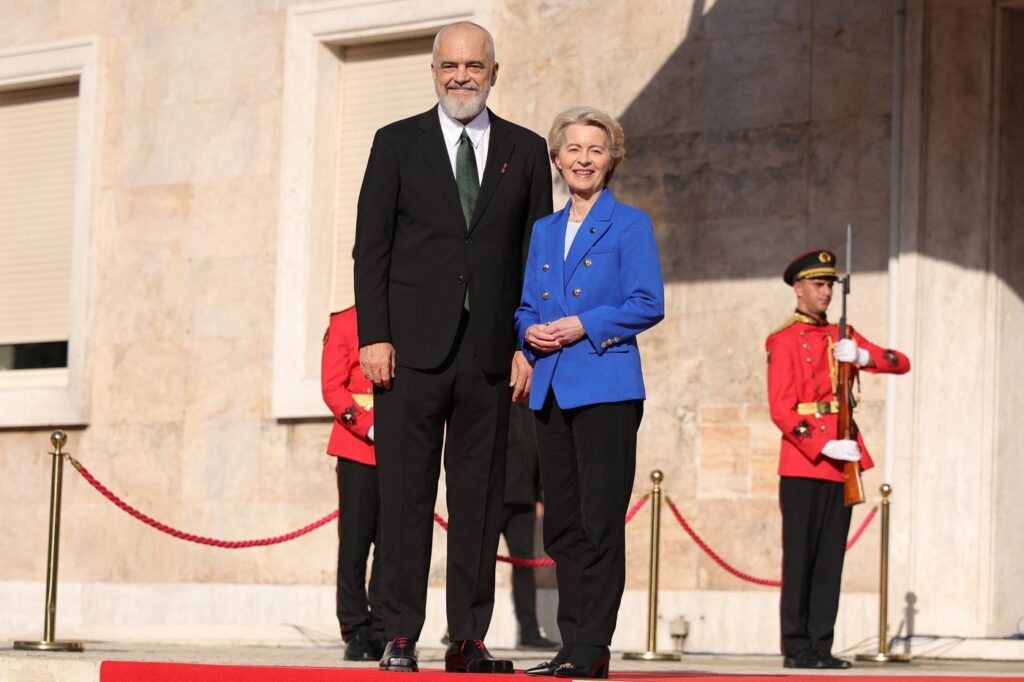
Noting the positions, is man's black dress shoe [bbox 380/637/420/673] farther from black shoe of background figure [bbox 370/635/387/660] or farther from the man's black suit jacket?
black shoe of background figure [bbox 370/635/387/660]

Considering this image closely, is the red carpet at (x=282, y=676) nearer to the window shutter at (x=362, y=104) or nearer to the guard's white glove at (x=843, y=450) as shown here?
the guard's white glove at (x=843, y=450)

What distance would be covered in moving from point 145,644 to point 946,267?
5.51 m

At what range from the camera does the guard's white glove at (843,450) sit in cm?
945

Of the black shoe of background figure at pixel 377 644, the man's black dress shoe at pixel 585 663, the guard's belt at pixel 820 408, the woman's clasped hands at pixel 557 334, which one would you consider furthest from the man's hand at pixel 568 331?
the guard's belt at pixel 820 408

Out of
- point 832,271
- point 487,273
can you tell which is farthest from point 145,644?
point 487,273

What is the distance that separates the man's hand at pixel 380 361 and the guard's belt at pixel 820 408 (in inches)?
143

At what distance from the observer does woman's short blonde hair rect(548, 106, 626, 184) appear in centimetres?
643

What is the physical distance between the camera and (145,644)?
40.8ft

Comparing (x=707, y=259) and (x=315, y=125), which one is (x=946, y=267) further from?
(x=315, y=125)

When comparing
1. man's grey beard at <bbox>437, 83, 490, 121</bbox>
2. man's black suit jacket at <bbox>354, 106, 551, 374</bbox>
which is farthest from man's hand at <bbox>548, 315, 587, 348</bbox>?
man's grey beard at <bbox>437, 83, 490, 121</bbox>

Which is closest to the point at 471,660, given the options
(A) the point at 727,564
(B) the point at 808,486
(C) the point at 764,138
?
(B) the point at 808,486

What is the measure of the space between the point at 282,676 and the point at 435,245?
→ 1521 mm

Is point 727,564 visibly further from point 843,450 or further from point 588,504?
point 588,504

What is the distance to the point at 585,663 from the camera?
6.10 m
